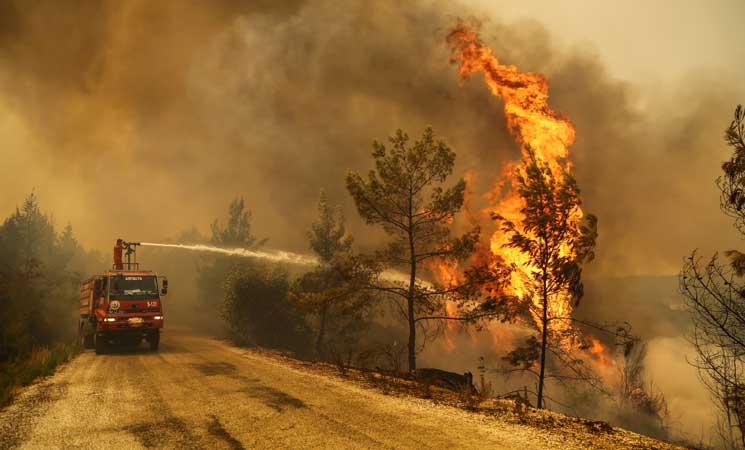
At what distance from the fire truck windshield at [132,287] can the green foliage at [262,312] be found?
12.6 meters

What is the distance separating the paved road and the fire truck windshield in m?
5.48

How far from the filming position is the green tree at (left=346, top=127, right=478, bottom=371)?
57.1 feet

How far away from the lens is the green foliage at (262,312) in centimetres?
3184

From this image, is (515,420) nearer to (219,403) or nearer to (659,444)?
(659,444)

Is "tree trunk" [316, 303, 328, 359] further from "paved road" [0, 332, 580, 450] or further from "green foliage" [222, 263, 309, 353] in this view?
"paved road" [0, 332, 580, 450]

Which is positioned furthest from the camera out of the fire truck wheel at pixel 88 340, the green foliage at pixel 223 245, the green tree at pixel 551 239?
the green foliage at pixel 223 245

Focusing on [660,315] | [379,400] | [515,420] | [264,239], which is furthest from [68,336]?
[660,315]

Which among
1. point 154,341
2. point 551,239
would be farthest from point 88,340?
point 551,239

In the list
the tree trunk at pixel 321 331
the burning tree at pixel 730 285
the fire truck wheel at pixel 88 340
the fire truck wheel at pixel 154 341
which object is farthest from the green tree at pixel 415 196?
the fire truck wheel at pixel 88 340

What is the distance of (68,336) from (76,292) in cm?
1353

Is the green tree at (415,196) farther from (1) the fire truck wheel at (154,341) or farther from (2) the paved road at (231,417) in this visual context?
(1) the fire truck wheel at (154,341)

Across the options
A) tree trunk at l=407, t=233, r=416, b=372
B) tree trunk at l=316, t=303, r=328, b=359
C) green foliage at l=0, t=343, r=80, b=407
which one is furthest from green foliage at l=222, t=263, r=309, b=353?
tree trunk at l=407, t=233, r=416, b=372

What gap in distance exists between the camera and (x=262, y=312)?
1271 inches

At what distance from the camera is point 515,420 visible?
28.9ft
